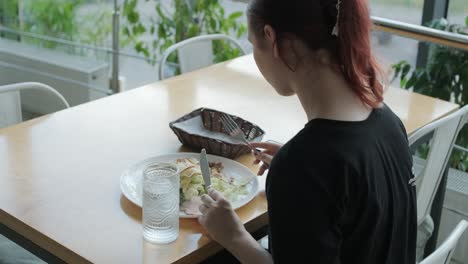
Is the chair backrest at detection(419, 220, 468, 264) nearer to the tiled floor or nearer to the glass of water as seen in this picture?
the glass of water

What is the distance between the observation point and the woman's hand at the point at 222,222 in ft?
4.58

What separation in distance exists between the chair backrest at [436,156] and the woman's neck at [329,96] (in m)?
0.62

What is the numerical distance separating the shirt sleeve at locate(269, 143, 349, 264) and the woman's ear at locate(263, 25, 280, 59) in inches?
7.8

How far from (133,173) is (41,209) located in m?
0.25

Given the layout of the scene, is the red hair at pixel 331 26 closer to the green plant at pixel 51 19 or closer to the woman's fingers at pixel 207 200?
the woman's fingers at pixel 207 200

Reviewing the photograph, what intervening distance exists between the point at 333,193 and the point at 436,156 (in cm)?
82

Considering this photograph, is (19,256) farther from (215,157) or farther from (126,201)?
(215,157)

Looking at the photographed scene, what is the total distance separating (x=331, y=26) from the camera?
125 cm

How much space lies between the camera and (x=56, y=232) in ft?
4.70

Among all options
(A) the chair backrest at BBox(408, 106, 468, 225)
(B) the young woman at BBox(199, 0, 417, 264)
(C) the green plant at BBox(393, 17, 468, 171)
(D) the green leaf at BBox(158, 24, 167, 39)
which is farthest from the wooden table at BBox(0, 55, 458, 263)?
(D) the green leaf at BBox(158, 24, 167, 39)

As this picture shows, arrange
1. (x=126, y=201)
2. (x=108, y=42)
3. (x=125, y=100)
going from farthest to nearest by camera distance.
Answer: (x=108, y=42) < (x=125, y=100) < (x=126, y=201)

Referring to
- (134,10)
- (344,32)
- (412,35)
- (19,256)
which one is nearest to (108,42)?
(134,10)

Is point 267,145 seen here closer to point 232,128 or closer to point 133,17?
point 232,128

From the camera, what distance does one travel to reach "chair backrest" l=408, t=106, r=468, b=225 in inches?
75.5
